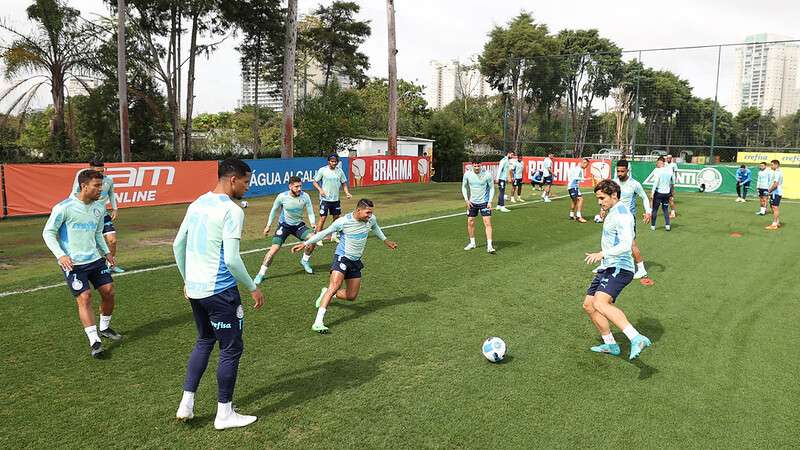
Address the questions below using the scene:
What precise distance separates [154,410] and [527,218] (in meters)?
15.2

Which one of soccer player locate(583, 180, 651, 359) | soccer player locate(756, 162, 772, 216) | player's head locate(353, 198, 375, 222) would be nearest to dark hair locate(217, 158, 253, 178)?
player's head locate(353, 198, 375, 222)

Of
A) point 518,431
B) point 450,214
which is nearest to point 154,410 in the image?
point 518,431

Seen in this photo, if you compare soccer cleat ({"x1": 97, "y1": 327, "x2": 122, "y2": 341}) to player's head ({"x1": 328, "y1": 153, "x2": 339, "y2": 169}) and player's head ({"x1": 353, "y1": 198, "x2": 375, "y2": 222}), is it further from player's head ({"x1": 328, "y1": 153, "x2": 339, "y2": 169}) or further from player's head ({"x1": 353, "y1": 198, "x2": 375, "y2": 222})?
player's head ({"x1": 328, "y1": 153, "x2": 339, "y2": 169})

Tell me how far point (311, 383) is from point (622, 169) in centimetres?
858

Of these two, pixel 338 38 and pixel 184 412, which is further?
pixel 338 38

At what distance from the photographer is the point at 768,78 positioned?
3372 centimetres

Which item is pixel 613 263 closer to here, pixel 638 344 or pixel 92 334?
pixel 638 344

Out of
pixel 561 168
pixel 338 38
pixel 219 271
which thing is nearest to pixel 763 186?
pixel 561 168

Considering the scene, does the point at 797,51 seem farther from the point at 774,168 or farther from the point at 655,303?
the point at 655,303

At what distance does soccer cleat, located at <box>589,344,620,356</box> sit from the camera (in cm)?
664

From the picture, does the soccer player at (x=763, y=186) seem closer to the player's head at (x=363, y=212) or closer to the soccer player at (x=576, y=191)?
the soccer player at (x=576, y=191)

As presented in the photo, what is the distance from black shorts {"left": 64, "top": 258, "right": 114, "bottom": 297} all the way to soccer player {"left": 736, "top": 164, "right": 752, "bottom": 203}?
25749 mm

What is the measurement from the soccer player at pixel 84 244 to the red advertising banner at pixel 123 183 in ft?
35.7

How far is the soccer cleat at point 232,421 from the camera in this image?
15.5ft
